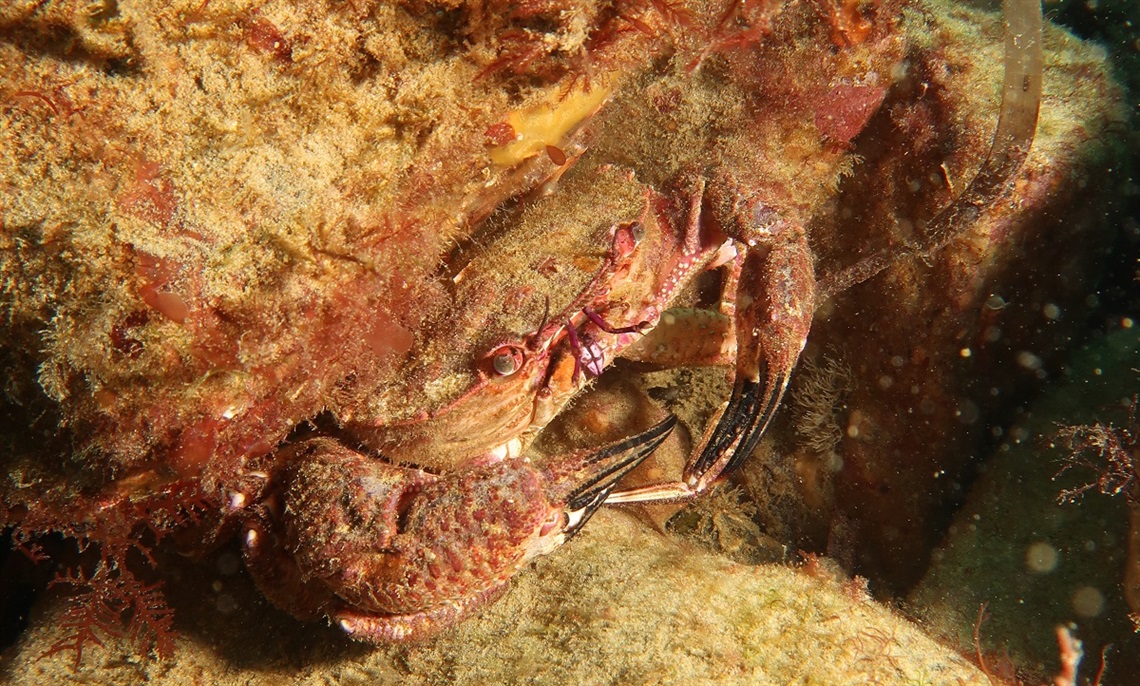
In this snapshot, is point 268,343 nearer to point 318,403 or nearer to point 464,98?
point 318,403

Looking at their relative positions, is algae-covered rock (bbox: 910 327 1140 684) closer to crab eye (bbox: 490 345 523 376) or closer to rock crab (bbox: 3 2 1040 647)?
rock crab (bbox: 3 2 1040 647)

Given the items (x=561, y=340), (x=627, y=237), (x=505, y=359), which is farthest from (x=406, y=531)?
(x=627, y=237)

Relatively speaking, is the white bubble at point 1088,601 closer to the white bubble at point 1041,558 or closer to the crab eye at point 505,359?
the white bubble at point 1041,558

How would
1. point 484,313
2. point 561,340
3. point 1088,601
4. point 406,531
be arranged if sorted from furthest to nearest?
point 1088,601 < point 561,340 < point 484,313 < point 406,531

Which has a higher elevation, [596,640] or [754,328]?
[754,328]

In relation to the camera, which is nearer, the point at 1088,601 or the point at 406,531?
the point at 406,531

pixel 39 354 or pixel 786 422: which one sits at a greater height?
pixel 39 354

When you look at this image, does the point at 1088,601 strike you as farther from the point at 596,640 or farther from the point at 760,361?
the point at 596,640

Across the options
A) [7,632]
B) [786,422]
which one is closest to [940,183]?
[786,422]
